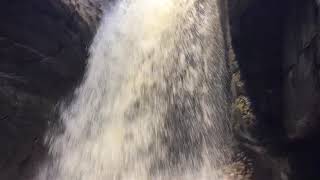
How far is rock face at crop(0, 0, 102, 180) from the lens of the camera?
7738mm

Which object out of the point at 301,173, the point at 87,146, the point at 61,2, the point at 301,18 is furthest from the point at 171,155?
the point at 61,2

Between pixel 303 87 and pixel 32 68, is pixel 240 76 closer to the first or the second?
pixel 303 87

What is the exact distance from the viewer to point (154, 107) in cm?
749

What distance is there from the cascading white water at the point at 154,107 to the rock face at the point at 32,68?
33 centimetres

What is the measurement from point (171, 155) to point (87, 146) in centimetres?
166

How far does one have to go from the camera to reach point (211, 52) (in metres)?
8.01

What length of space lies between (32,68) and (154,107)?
2522mm

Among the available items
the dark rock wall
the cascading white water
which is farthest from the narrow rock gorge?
the cascading white water

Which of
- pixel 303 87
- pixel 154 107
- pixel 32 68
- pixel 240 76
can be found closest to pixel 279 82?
pixel 240 76

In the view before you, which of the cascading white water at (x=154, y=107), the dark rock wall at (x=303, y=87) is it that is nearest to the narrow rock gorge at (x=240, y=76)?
the dark rock wall at (x=303, y=87)

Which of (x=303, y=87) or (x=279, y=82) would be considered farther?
(x=279, y=82)

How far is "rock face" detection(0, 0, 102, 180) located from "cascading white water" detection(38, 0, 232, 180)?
0.33m

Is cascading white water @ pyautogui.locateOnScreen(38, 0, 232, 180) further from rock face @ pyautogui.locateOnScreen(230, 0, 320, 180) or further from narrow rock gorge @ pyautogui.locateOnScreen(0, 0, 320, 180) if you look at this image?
rock face @ pyautogui.locateOnScreen(230, 0, 320, 180)

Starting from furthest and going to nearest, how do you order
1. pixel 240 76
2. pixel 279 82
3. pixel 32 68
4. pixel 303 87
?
pixel 32 68, pixel 240 76, pixel 279 82, pixel 303 87
